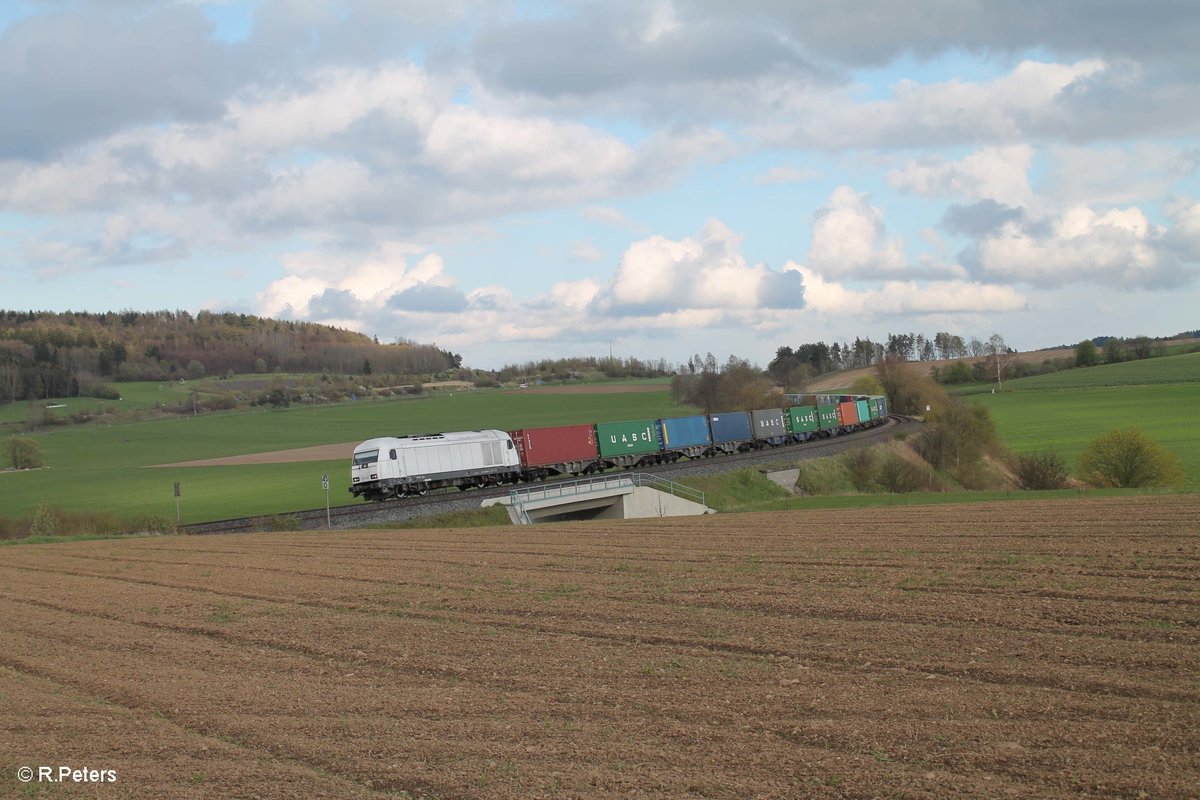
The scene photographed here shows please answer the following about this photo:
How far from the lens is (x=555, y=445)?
5309 centimetres

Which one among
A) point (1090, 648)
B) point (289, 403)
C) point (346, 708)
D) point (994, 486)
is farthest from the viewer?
point (289, 403)

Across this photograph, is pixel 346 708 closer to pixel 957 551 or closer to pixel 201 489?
pixel 957 551

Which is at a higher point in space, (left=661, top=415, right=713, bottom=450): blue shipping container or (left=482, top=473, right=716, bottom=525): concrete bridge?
(left=661, top=415, right=713, bottom=450): blue shipping container

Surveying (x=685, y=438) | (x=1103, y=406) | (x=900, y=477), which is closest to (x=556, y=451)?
(x=685, y=438)

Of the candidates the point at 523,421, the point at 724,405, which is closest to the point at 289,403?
the point at 523,421

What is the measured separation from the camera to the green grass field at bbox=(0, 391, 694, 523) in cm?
5919

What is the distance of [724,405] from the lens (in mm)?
104500

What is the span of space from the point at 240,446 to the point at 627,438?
56346 mm

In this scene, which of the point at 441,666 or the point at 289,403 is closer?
the point at 441,666

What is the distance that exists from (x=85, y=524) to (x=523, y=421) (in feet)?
223

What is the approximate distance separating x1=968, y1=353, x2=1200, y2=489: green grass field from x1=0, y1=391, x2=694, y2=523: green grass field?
3980 cm

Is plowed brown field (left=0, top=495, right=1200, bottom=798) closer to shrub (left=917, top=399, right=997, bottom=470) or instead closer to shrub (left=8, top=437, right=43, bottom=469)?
shrub (left=917, top=399, right=997, bottom=470)

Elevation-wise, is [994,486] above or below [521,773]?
below

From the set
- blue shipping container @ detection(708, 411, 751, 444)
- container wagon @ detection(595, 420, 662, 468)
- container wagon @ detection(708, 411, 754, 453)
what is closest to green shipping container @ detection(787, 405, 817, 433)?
container wagon @ detection(708, 411, 754, 453)
